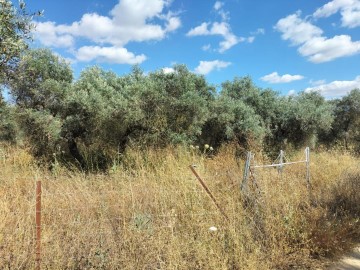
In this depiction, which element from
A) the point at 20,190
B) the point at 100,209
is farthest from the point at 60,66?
the point at 100,209

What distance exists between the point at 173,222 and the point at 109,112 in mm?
5598

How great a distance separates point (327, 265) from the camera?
4.77 metres

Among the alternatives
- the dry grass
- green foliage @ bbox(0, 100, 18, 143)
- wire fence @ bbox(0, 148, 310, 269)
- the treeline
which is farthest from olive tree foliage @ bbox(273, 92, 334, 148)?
green foliage @ bbox(0, 100, 18, 143)

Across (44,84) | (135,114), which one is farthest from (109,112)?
(44,84)

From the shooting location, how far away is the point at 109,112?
9609 mm

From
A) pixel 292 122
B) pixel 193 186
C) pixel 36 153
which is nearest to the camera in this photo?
pixel 193 186

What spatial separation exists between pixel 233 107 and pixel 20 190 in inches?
338

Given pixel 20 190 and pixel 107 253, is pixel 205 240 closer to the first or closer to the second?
pixel 107 253

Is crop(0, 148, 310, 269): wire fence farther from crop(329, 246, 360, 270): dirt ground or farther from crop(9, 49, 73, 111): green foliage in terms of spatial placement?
crop(9, 49, 73, 111): green foliage

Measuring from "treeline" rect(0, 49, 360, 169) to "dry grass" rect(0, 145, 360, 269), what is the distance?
3.03 metres

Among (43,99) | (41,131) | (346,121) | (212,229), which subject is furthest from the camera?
(346,121)

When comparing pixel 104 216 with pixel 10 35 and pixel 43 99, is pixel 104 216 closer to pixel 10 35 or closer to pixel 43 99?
pixel 10 35

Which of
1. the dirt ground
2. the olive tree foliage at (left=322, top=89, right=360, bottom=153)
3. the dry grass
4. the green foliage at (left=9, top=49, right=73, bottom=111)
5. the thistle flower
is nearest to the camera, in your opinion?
the dry grass

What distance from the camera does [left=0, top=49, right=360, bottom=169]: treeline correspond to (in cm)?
969
